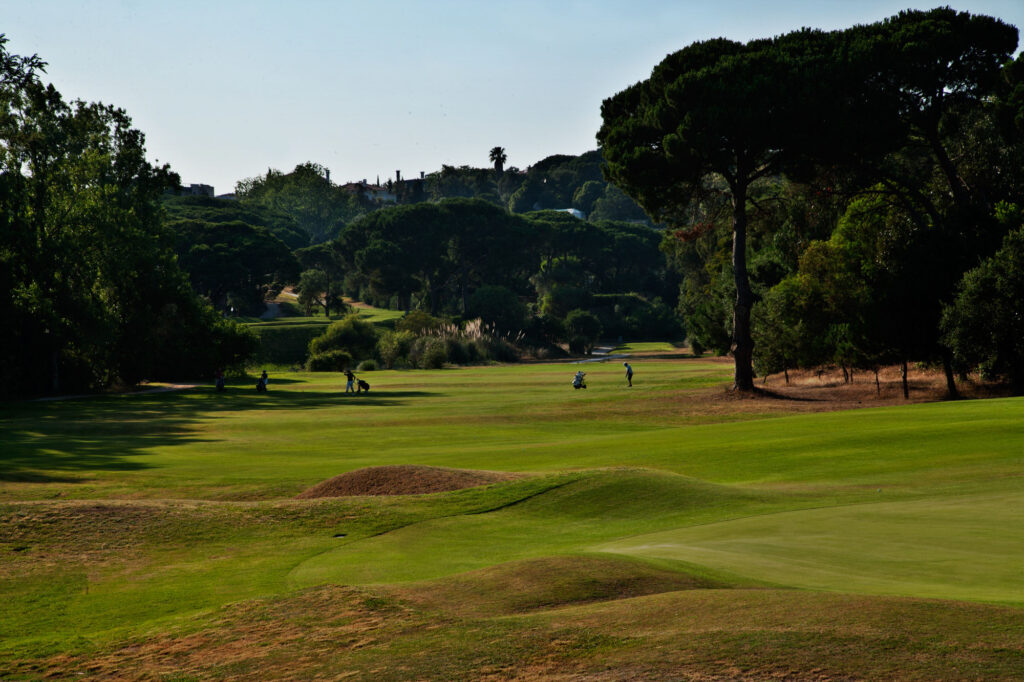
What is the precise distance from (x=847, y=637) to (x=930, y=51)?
45290 millimetres

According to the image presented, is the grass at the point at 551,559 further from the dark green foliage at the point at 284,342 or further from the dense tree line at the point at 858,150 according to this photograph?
the dark green foliage at the point at 284,342

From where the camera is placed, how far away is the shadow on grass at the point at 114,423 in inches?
1083

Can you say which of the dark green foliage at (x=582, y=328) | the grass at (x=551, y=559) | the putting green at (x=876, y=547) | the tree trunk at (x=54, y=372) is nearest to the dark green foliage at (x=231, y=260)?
the dark green foliage at (x=582, y=328)

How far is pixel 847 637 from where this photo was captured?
7.39 meters

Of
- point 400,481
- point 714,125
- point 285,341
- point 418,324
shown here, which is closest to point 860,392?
point 714,125

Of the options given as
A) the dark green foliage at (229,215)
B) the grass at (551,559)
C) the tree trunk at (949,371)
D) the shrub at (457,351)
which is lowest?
the grass at (551,559)

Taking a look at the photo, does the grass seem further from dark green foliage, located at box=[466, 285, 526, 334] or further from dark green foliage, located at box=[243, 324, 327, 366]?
dark green foliage, located at box=[466, 285, 526, 334]

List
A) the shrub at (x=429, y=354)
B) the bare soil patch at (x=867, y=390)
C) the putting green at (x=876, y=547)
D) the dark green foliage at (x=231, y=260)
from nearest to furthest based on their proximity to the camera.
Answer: the putting green at (x=876, y=547) < the bare soil patch at (x=867, y=390) < the shrub at (x=429, y=354) < the dark green foliage at (x=231, y=260)

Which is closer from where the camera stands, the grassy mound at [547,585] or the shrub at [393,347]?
the grassy mound at [547,585]

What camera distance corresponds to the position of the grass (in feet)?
25.5

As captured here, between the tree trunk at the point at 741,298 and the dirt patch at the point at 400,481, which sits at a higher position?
the tree trunk at the point at 741,298

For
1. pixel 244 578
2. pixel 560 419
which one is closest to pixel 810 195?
pixel 560 419

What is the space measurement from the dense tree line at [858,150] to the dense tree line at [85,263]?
107 ft

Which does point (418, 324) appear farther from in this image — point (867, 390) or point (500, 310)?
point (867, 390)
